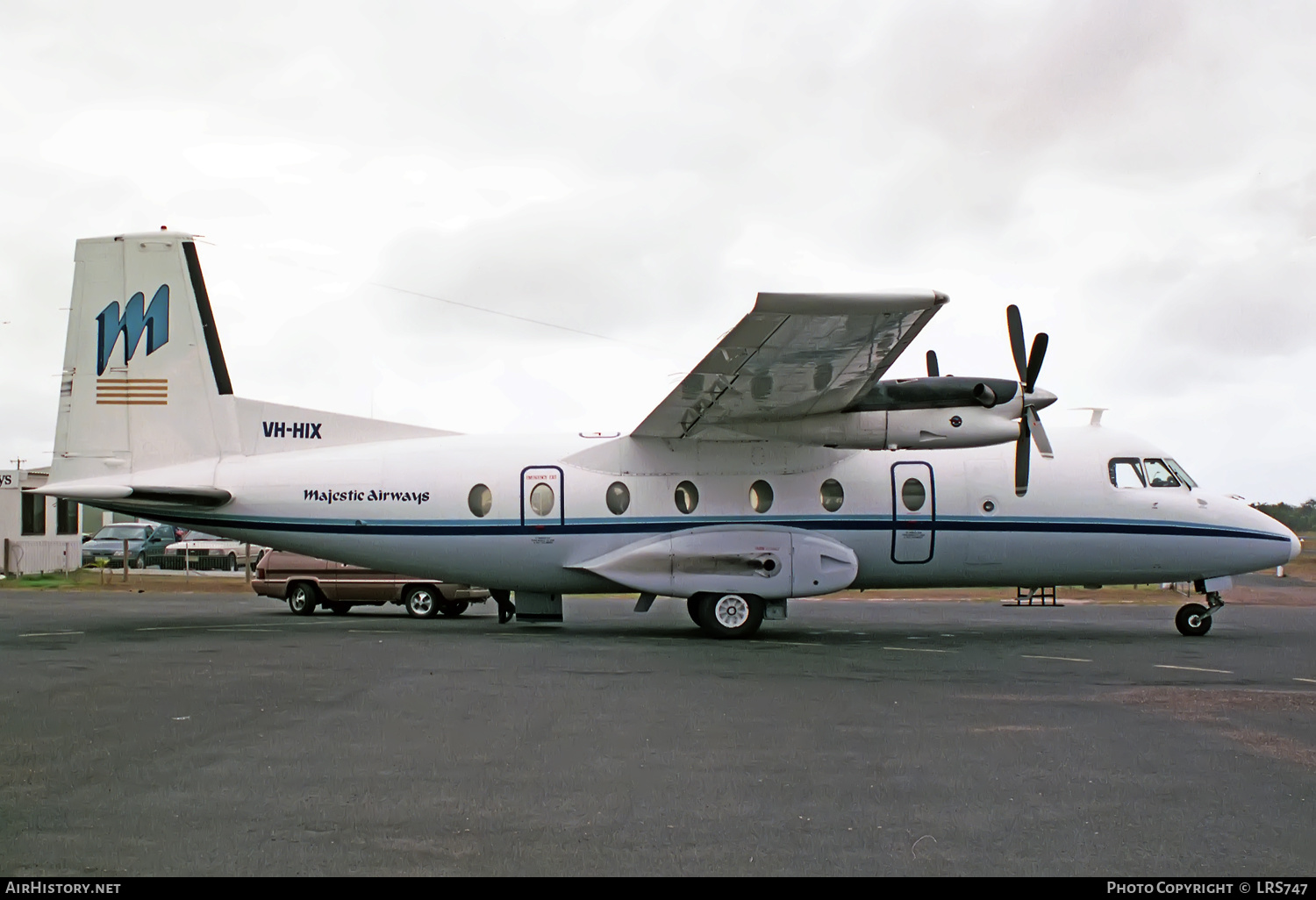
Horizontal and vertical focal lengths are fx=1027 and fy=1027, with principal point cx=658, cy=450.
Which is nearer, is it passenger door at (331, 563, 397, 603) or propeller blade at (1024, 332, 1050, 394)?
propeller blade at (1024, 332, 1050, 394)

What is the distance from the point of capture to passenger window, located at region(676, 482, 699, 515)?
16.9 metres

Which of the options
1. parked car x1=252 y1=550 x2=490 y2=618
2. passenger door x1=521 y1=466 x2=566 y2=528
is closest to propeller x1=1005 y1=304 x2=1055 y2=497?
passenger door x1=521 y1=466 x2=566 y2=528

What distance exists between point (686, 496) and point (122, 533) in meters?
43.9

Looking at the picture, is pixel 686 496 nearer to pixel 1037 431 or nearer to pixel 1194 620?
pixel 1037 431

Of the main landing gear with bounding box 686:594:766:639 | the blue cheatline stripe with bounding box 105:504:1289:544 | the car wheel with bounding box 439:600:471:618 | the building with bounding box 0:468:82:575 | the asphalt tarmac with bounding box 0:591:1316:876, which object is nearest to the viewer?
the asphalt tarmac with bounding box 0:591:1316:876

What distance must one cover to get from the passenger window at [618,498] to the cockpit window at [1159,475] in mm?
8938

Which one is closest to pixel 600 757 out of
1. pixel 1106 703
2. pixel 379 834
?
pixel 379 834

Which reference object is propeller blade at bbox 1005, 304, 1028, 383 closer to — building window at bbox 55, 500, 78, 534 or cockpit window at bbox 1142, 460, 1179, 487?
cockpit window at bbox 1142, 460, 1179, 487

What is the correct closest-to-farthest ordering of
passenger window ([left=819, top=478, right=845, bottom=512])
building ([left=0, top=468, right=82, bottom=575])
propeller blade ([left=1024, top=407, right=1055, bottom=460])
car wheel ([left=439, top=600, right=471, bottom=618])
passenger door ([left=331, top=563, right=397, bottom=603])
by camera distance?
propeller blade ([left=1024, top=407, right=1055, bottom=460])
passenger window ([left=819, top=478, right=845, bottom=512])
car wheel ([left=439, top=600, right=471, bottom=618])
passenger door ([left=331, top=563, right=397, bottom=603])
building ([left=0, top=468, right=82, bottom=575])

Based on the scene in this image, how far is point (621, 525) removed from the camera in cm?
1686

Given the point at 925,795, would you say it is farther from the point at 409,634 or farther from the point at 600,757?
the point at 409,634

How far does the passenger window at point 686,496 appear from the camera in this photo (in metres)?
16.9

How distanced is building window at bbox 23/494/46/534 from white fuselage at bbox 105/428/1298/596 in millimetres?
27139

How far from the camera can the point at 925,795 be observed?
644 cm
